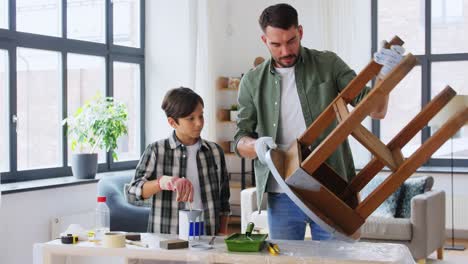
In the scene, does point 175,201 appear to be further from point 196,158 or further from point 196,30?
point 196,30

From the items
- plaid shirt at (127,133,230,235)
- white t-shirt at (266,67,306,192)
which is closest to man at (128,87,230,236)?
plaid shirt at (127,133,230,235)

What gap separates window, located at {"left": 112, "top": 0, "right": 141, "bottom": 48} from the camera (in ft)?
21.6

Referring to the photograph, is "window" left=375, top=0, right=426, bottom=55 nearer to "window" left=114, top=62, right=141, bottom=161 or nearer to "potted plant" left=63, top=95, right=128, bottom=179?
"window" left=114, top=62, right=141, bottom=161

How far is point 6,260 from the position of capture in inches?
189

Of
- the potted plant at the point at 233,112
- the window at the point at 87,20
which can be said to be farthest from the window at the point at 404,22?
the window at the point at 87,20

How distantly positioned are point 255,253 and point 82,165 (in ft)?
11.6

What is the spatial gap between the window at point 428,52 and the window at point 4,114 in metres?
3.92

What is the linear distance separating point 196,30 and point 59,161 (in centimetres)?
201

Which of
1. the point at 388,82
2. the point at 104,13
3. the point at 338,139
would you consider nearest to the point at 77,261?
the point at 338,139

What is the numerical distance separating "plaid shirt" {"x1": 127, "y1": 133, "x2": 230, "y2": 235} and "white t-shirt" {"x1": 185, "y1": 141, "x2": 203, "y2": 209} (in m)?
0.01

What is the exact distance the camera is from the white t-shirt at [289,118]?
263 centimetres

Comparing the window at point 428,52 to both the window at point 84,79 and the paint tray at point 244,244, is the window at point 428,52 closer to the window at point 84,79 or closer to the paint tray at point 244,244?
the window at point 84,79

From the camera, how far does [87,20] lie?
6176mm

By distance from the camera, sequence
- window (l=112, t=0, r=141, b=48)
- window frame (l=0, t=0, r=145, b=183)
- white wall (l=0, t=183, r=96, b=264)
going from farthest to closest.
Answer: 1. window (l=112, t=0, r=141, b=48)
2. window frame (l=0, t=0, r=145, b=183)
3. white wall (l=0, t=183, r=96, b=264)
